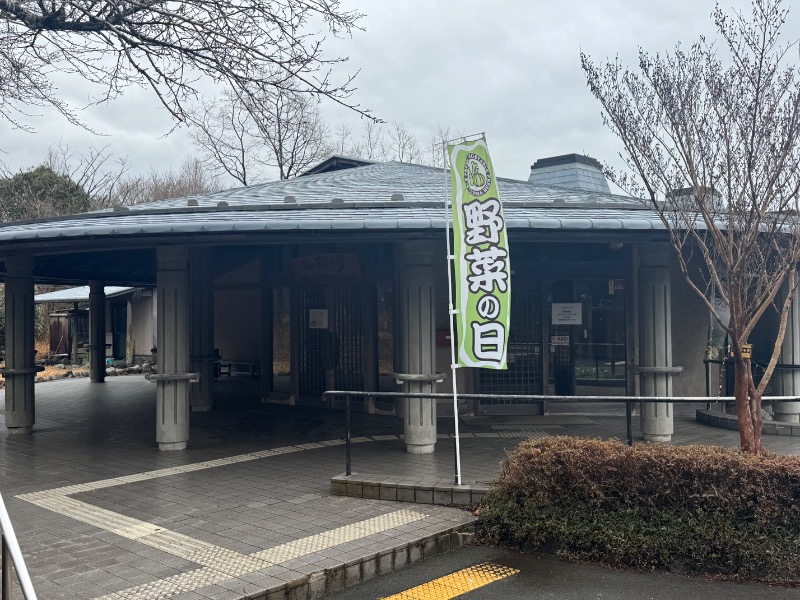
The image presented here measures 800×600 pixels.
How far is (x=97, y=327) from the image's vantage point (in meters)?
17.8

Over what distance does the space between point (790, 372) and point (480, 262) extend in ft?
20.3

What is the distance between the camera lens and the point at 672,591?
187 inches

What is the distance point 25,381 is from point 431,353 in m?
6.17

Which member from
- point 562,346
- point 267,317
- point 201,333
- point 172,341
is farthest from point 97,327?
point 562,346

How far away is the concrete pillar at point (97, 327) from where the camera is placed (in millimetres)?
17544

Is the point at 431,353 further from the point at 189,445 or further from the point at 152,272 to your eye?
the point at 152,272

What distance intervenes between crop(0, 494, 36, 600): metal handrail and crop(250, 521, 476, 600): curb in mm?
1591

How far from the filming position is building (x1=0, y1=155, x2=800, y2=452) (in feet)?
27.6

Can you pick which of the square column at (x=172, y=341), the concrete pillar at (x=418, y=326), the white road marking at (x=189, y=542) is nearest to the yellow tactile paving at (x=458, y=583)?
the white road marking at (x=189, y=542)

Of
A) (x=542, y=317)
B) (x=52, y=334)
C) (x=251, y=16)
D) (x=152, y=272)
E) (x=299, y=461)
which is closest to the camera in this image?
(x=251, y=16)

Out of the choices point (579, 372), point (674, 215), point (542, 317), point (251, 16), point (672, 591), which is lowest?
point (672, 591)

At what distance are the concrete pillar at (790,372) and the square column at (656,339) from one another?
8.30 ft

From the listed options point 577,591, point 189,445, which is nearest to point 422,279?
point 189,445

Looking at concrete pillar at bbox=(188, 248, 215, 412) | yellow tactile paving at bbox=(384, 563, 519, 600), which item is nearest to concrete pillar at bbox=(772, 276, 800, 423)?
yellow tactile paving at bbox=(384, 563, 519, 600)
